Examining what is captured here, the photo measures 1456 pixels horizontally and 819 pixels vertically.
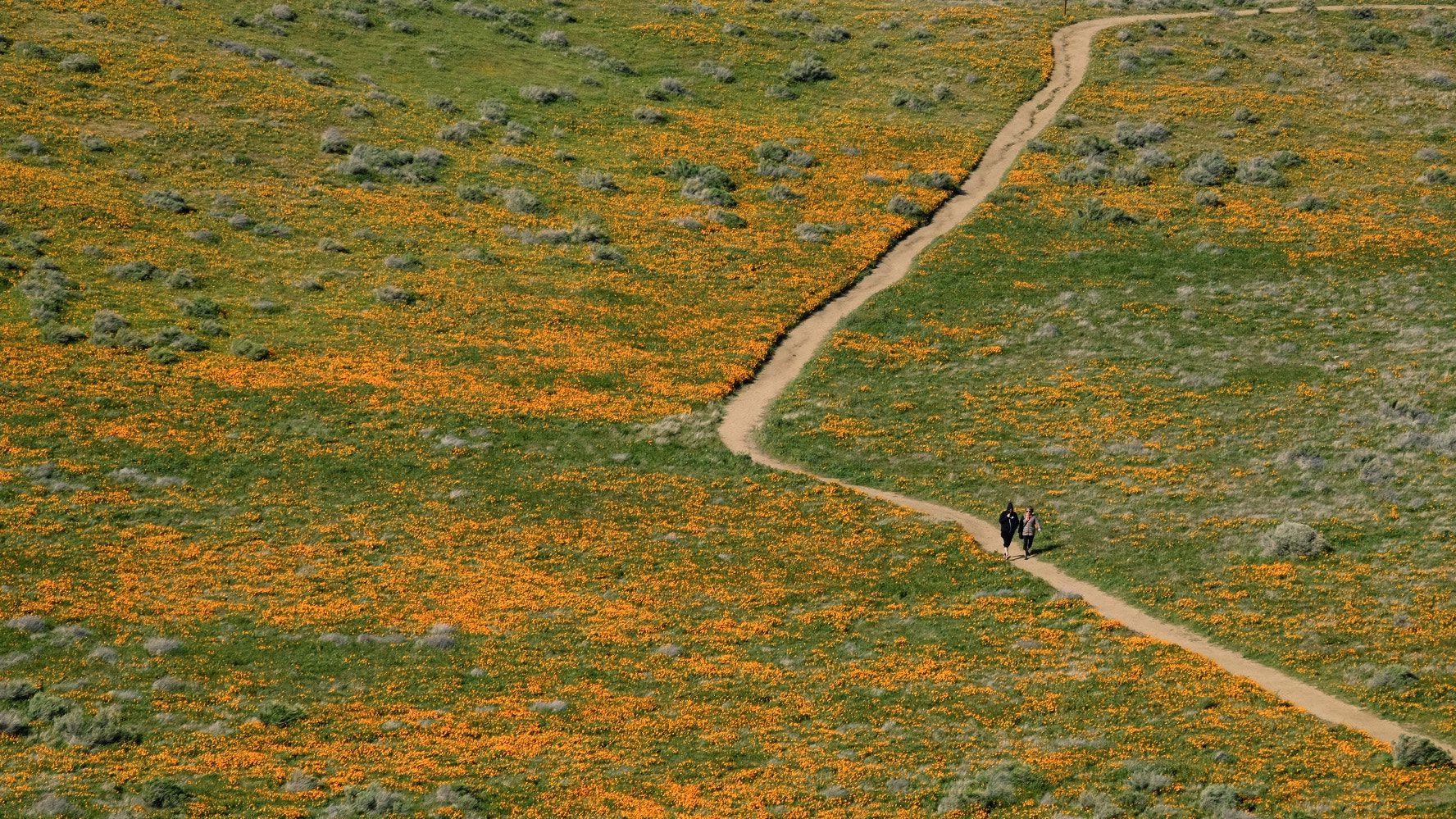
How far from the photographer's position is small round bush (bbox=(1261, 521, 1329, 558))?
116ft

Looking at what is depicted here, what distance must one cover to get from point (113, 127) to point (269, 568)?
36676mm

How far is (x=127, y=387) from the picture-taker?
1747 inches

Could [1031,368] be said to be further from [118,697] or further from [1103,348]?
[118,697]

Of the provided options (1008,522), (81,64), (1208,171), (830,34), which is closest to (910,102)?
(830,34)

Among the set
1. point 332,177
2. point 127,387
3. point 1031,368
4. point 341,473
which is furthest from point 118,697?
point 332,177

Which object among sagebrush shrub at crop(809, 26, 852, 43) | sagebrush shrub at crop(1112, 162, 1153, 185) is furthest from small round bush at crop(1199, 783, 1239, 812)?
sagebrush shrub at crop(809, 26, 852, 43)

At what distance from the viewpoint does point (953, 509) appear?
40812 mm

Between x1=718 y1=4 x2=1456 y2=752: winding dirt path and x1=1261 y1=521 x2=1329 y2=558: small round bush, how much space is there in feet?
14.7

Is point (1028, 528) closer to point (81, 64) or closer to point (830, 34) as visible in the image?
point (81, 64)

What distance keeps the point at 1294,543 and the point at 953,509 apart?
9.70 metres

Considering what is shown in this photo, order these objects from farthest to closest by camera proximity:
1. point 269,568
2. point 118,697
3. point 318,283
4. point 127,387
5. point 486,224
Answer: point 486,224 → point 318,283 → point 127,387 → point 269,568 → point 118,697

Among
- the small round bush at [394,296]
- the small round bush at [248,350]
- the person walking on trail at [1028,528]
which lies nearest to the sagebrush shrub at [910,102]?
the small round bush at [394,296]

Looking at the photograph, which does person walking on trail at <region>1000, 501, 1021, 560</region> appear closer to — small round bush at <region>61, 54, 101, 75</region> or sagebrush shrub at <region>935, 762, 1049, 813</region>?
sagebrush shrub at <region>935, 762, 1049, 813</region>

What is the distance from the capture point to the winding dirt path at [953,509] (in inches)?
1177
